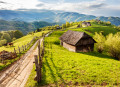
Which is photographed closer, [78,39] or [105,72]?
[105,72]

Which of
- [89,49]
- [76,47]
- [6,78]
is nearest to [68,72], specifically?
[6,78]

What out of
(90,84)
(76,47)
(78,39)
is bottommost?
(90,84)

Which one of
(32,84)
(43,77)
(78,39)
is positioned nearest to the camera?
(32,84)

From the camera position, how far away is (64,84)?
40.1 feet

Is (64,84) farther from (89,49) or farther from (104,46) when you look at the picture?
(104,46)

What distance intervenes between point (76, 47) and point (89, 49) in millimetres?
6351

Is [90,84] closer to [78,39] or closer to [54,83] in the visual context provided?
[54,83]

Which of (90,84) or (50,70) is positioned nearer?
(90,84)

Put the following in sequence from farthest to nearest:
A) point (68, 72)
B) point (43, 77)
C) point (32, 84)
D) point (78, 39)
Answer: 1. point (78, 39)
2. point (68, 72)
3. point (43, 77)
4. point (32, 84)

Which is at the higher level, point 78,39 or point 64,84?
point 78,39

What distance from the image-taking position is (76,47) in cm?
3219

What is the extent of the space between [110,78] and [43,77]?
10610 mm

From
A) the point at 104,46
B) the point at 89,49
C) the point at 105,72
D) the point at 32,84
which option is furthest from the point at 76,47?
the point at 32,84

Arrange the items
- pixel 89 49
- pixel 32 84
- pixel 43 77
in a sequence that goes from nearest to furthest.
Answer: pixel 32 84
pixel 43 77
pixel 89 49
